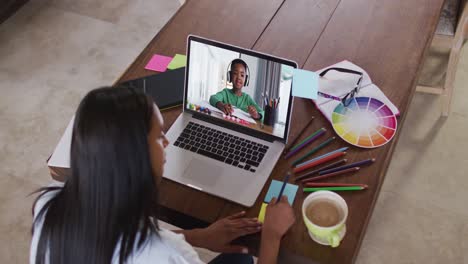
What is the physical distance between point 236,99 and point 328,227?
1.44 feet

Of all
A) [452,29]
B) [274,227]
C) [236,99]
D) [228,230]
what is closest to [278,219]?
[274,227]

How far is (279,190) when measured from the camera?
1265 millimetres

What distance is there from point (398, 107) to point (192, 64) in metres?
0.61

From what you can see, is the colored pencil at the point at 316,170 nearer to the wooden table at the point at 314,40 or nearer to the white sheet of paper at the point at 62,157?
the wooden table at the point at 314,40

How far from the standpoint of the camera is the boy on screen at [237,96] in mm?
1311

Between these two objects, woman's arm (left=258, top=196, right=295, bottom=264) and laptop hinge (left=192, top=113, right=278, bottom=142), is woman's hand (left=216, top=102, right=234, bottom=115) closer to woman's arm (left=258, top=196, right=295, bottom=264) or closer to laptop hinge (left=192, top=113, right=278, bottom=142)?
laptop hinge (left=192, top=113, right=278, bottom=142)

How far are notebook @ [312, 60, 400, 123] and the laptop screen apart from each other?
190 millimetres

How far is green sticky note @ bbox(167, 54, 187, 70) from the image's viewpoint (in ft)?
5.22

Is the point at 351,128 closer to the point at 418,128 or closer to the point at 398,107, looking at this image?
the point at 398,107

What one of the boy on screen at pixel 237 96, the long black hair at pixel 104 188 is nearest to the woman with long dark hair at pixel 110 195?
the long black hair at pixel 104 188

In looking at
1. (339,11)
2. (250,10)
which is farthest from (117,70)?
(339,11)

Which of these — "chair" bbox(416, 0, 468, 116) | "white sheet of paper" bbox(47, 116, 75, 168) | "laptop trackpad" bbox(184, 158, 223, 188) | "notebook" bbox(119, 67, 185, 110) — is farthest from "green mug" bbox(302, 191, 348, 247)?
"chair" bbox(416, 0, 468, 116)

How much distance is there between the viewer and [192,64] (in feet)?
4.48

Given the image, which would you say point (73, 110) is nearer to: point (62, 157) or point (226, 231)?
point (62, 157)
